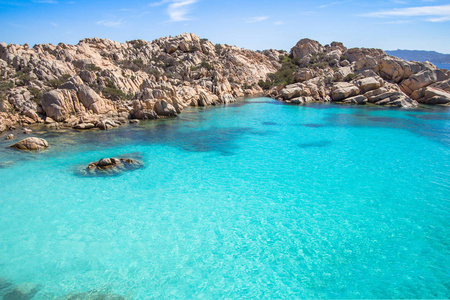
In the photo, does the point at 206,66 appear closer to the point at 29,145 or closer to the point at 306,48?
the point at 306,48

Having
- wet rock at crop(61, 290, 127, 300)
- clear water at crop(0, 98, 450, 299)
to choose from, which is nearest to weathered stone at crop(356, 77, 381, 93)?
clear water at crop(0, 98, 450, 299)

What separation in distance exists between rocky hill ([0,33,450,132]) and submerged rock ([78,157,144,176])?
41.5 feet

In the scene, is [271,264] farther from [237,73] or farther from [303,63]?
[303,63]

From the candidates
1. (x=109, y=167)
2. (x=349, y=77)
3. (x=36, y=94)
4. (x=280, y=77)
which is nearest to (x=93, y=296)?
(x=109, y=167)

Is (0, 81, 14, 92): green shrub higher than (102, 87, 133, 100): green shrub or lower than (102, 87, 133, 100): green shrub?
higher

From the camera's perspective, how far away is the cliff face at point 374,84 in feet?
168

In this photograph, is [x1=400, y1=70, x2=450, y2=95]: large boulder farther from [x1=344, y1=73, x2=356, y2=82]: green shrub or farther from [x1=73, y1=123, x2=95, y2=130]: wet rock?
[x1=73, y1=123, x2=95, y2=130]: wet rock

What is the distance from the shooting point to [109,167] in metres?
18.6

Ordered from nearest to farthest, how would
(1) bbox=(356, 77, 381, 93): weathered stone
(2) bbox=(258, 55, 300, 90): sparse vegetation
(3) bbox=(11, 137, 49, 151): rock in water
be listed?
(3) bbox=(11, 137, 49, 151): rock in water, (1) bbox=(356, 77, 381, 93): weathered stone, (2) bbox=(258, 55, 300, 90): sparse vegetation

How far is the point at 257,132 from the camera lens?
101 ft

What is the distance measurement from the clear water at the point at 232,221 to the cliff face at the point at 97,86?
8.58 metres

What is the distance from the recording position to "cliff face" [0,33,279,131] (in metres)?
31.5

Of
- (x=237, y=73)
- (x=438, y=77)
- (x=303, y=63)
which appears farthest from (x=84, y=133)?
Answer: (x=303, y=63)

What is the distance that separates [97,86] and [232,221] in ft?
110
